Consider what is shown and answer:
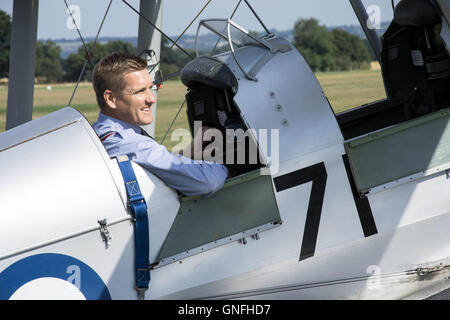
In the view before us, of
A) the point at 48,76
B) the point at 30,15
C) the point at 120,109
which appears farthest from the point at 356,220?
the point at 48,76

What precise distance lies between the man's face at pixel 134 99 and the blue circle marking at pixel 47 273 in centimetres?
75

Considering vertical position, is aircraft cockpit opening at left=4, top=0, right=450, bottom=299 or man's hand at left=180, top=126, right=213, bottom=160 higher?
man's hand at left=180, top=126, right=213, bottom=160

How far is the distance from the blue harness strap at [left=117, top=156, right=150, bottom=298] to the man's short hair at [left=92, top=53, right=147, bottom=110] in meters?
0.41

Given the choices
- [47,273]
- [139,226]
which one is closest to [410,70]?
[139,226]

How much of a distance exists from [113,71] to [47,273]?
0.99 m

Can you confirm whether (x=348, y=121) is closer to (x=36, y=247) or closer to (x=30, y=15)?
(x=36, y=247)

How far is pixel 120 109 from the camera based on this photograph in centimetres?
292

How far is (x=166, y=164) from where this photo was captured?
2.77 m

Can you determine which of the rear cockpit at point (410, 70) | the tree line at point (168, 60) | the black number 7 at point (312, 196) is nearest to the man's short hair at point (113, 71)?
the black number 7 at point (312, 196)

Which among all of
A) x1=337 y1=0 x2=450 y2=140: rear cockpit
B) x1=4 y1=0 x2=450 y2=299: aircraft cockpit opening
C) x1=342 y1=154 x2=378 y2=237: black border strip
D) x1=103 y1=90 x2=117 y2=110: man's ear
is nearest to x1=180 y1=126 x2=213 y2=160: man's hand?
x1=4 y1=0 x2=450 y2=299: aircraft cockpit opening

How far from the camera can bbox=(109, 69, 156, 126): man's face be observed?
2.89 metres

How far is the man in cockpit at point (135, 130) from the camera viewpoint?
109 inches

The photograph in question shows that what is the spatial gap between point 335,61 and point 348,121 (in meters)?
32.8

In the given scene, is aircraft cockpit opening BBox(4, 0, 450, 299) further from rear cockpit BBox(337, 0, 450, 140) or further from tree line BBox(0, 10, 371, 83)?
tree line BBox(0, 10, 371, 83)
